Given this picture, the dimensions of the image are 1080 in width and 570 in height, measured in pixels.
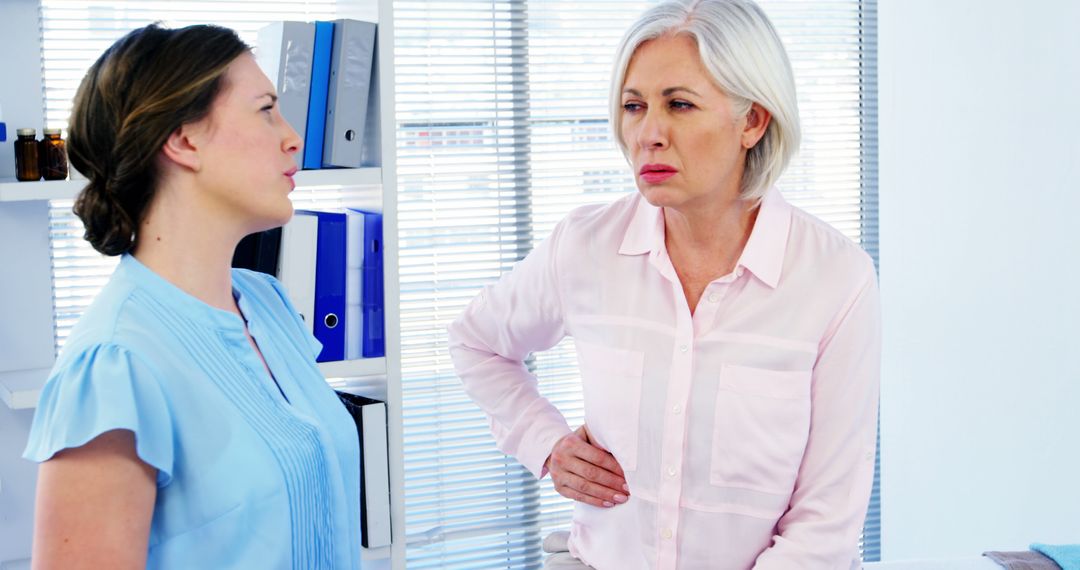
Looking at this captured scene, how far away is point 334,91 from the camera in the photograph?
2021mm

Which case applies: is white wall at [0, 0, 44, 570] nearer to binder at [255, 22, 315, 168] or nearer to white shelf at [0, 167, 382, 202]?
white shelf at [0, 167, 382, 202]

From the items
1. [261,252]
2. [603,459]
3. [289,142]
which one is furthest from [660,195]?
[261,252]

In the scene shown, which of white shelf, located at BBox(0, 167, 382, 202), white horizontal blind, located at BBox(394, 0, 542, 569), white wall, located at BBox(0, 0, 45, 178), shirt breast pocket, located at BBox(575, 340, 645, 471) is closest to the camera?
shirt breast pocket, located at BBox(575, 340, 645, 471)

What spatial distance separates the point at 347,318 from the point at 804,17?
1767 millimetres

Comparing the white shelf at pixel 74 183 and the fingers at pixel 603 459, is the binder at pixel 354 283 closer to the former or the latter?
the white shelf at pixel 74 183

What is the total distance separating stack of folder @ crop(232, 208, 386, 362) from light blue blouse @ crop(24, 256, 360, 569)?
0.69 meters

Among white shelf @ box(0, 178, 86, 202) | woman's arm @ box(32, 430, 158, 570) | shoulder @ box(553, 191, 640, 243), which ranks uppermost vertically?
white shelf @ box(0, 178, 86, 202)

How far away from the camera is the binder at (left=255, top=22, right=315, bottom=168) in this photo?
77.6 inches

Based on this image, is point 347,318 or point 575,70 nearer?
point 347,318

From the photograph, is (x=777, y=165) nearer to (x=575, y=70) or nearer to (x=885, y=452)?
(x=575, y=70)

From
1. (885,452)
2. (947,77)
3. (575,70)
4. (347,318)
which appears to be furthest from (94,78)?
(885,452)

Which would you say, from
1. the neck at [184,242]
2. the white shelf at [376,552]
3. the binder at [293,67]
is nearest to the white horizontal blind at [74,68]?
the binder at [293,67]

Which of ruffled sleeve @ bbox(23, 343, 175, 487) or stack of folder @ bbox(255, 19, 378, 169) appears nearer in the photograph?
ruffled sleeve @ bbox(23, 343, 175, 487)

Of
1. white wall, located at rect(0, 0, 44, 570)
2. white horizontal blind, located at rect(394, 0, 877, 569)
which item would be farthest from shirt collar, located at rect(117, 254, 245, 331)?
white horizontal blind, located at rect(394, 0, 877, 569)
